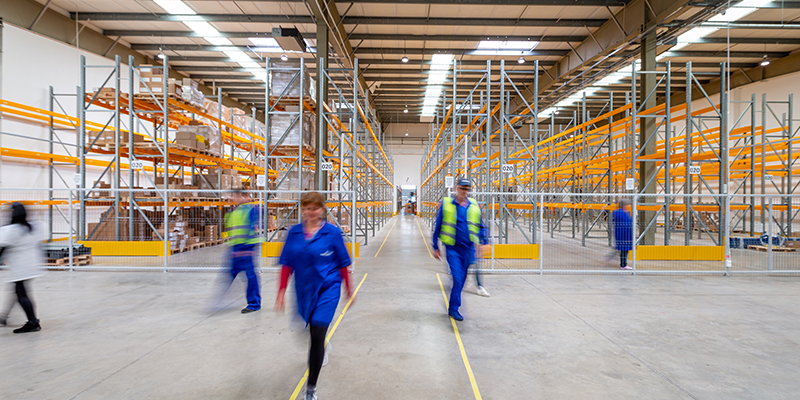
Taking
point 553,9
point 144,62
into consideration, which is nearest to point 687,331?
point 553,9

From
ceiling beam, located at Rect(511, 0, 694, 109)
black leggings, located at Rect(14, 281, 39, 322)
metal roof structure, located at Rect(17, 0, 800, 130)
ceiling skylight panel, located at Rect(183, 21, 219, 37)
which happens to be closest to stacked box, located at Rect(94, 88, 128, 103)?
metal roof structure, located at Rect(17, 0, 800, 130)

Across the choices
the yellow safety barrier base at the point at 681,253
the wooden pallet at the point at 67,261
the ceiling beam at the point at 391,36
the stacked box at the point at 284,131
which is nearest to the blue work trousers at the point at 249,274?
the stacked box at the point at 284,131

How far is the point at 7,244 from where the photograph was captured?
4227 millimetres

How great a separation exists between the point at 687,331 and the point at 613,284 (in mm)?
2669

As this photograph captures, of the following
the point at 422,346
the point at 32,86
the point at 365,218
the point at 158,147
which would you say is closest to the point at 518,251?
the point at 365,218

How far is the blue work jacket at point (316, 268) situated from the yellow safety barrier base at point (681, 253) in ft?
30.1

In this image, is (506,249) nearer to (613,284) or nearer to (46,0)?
(613,284)

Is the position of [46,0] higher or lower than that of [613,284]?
higher

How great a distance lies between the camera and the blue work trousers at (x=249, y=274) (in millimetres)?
5031

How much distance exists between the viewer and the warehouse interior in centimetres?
357

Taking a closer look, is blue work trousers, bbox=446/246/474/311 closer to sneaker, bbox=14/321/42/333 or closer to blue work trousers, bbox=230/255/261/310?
blue work trousers, bbox=230/255/261/310

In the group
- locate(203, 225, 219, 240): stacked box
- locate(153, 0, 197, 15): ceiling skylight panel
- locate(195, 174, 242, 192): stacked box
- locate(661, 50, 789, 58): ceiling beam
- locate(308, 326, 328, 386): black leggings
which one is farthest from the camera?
locate(661, 50, 789, 58): ceiling beam

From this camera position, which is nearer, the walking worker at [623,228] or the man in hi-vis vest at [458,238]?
the man in hi-vis vest at [458,238]

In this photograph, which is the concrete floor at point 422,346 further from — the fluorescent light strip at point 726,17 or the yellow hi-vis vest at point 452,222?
the fluorescent light strip at point 726,17
